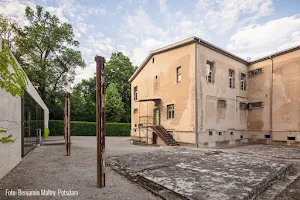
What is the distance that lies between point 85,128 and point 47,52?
1264 centimetres

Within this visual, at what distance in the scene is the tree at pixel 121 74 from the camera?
113 feet

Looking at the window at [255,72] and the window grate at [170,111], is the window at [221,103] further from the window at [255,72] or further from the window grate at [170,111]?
the window at [255,72]

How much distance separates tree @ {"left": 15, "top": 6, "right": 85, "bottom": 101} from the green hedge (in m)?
4.59

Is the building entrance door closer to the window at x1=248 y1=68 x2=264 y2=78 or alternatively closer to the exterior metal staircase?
the exterior metal staircase

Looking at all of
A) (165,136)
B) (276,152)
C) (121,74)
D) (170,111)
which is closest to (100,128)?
(165,136)

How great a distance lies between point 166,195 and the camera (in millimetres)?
3867

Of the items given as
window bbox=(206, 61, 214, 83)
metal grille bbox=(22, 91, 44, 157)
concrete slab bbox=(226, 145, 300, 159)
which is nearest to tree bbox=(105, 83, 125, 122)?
window bbox=(206, 61, 214, 83)

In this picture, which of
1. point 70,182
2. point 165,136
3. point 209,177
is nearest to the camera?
point 70,182

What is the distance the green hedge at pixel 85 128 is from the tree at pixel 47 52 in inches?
181

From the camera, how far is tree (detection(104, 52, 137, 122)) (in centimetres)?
3450

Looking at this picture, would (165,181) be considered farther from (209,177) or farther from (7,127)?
(7,127)

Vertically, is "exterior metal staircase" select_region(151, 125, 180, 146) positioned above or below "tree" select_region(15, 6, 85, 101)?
below

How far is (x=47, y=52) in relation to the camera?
25547 mm

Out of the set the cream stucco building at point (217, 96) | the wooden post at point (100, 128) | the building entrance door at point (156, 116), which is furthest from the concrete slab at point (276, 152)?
the wooden post at point (100, 128)
